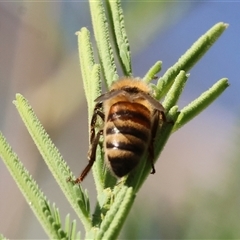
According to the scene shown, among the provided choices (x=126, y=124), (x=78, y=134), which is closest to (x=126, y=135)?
(x=126, y=124)

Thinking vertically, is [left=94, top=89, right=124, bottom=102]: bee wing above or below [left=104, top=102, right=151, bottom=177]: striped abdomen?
→ above

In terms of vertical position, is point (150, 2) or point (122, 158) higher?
point (150, 2)

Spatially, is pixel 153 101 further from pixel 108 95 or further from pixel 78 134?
pixel 78 134

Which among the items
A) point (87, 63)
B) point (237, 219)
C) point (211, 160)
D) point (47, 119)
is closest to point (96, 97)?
point (87, 63)

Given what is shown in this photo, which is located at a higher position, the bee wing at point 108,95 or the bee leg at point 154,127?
the bee wing at point 108,95

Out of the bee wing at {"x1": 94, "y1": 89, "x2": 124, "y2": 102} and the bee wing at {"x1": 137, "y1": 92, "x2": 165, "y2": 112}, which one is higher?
the bee wing at {"x1": 94, "y1": 89, "x2": 124, "y2": 102}

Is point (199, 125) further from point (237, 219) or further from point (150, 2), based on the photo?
point (237, 219)
